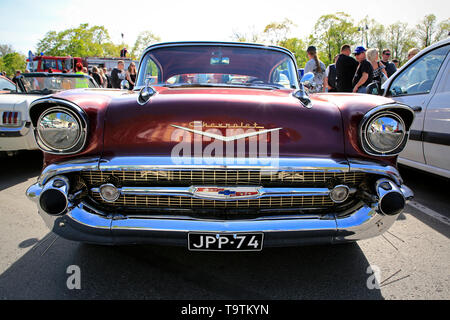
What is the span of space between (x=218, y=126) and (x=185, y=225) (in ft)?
1.89

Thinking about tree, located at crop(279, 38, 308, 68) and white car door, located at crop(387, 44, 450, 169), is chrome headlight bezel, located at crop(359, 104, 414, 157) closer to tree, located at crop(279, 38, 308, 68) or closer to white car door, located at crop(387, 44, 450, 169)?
white car door, located at crop(387, 44, 450, 169)

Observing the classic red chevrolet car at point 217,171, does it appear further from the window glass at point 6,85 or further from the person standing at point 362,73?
the window glass at point 6,85

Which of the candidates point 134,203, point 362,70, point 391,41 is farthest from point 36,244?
point 391,41

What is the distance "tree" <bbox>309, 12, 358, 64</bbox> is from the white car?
1388 inches

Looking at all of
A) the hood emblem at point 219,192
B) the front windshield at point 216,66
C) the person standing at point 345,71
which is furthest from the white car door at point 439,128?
the person standing at point 345,71

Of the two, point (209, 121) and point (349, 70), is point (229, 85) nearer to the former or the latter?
point (209, 121)

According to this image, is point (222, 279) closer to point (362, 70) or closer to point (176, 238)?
point (176, 238)

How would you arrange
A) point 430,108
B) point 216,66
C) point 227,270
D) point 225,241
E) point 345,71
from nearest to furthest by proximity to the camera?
point 225,241, point 227,270, point 216,66, point 430,108, point 345,71

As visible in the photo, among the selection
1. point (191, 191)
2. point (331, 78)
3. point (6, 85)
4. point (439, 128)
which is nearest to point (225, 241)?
point (191, 191)

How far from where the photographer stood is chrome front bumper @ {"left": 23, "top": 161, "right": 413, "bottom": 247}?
1.72m

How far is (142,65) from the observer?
2988 millimetres

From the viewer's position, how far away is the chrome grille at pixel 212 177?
1787 mm

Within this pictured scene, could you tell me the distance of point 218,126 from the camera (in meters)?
1.83

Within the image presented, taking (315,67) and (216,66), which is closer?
(216,66)
